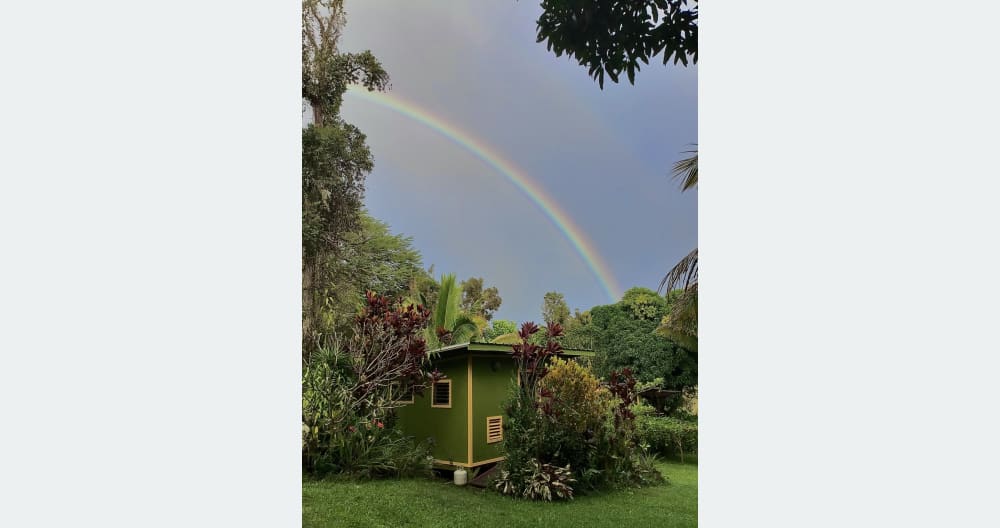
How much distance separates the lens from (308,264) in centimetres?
435

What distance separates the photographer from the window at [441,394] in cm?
513

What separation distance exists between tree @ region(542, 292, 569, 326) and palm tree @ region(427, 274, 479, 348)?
2.03 ft

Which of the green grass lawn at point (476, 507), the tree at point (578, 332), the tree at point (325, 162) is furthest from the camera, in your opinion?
the tree at point (578, 332)

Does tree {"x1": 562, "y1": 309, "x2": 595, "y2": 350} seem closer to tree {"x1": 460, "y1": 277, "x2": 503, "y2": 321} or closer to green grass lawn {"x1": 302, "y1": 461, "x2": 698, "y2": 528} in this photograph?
tree {"x1": 460, "y1": 277, "x2": 503, "y2": 321}

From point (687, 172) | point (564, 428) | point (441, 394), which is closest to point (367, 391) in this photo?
point (441, 394)

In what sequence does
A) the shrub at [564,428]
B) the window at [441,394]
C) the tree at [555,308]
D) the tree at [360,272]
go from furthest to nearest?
the tree at [555,308] < the window at [441,394] < the tree at [360,272] < the shrub at [564,428]

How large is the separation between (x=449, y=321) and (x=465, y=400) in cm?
67

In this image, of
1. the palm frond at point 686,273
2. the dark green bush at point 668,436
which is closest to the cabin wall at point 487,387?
the dark green bush at point 668,436

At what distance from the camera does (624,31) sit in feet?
13.3

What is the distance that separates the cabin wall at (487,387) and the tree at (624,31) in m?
2.38

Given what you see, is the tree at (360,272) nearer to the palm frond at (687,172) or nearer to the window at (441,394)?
the window at (441,394)

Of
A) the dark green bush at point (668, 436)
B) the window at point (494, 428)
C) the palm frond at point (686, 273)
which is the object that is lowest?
the dark green bush at point (668, 436)

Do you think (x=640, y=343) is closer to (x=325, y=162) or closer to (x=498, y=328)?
(x=498, y=328)
